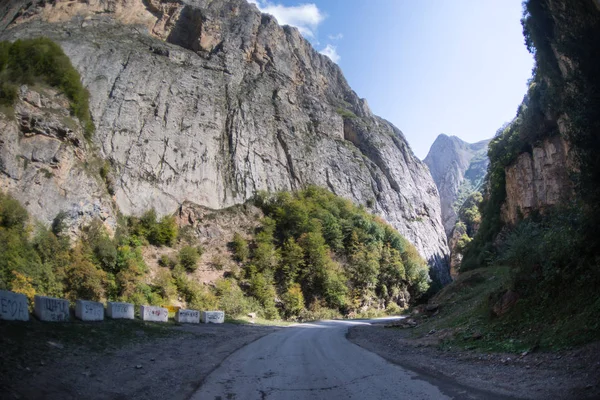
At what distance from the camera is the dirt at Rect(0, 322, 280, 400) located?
5.17m

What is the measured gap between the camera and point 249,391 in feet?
20.5

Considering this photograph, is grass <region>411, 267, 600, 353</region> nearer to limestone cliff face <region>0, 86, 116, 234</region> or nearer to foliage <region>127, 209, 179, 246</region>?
limestone cliff face <region>0, 86, 116, 234</region>

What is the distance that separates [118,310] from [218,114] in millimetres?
39626

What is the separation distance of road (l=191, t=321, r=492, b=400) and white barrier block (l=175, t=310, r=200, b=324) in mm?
10666

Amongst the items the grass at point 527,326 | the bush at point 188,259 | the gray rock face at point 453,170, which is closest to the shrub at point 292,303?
the bush at point 188,259

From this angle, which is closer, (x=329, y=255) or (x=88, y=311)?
(x=88, y=311)

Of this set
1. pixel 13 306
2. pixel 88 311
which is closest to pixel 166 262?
pixel 88 311

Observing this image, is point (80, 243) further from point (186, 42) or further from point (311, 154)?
point (186, 42)

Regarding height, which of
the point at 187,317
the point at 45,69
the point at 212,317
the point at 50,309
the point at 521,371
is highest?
the point at 45,69

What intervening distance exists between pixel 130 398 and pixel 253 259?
109ft

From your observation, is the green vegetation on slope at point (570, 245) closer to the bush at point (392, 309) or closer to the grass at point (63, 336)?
the grass at point (63, 336)

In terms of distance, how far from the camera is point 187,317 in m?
19.9

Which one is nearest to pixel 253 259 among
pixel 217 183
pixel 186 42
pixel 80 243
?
pixel 217 183

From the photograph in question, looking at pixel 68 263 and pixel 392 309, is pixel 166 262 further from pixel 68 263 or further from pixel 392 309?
pixel 392 309
